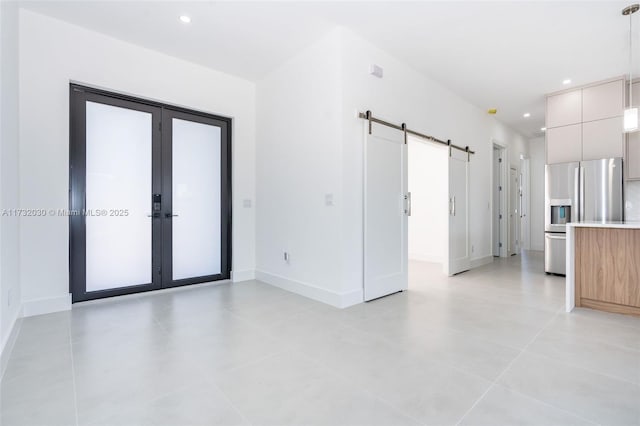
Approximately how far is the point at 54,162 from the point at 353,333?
335cm

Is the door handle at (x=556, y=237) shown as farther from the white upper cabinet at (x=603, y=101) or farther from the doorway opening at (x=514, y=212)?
the doorway opening at (x=514, y=212)

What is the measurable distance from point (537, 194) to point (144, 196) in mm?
8709

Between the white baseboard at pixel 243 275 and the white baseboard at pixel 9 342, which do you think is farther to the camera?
the white baseboard at pixel 243 275

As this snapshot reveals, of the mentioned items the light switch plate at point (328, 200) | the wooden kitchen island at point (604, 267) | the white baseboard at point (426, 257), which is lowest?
the white baseboard at point (426, 257)

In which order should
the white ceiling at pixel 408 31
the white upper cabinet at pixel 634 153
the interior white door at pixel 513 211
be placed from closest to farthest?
the white ceiling at pixel 408 31 < the white upper cabinet at pixel 634 153 < the interior white door at pixel 513 211

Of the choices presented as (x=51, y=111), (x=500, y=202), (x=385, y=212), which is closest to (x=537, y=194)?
(x=500, y=202)

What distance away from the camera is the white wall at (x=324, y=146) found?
10.9 ft

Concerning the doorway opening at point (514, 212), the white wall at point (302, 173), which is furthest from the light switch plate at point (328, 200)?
the doorway opening at point (514, 212)

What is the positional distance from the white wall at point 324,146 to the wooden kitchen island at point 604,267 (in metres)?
2.19

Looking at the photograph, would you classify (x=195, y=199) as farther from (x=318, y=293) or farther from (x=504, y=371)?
(x=504, y=371)

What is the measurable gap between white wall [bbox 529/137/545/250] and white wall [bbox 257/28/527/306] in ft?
15.0

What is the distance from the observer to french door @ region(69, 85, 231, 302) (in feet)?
11.1

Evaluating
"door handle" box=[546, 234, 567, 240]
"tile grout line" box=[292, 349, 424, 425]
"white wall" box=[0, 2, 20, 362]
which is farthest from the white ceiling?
"tile grout line" box=[292, 349, 424, 425]

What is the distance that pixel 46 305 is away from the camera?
10.1ft
